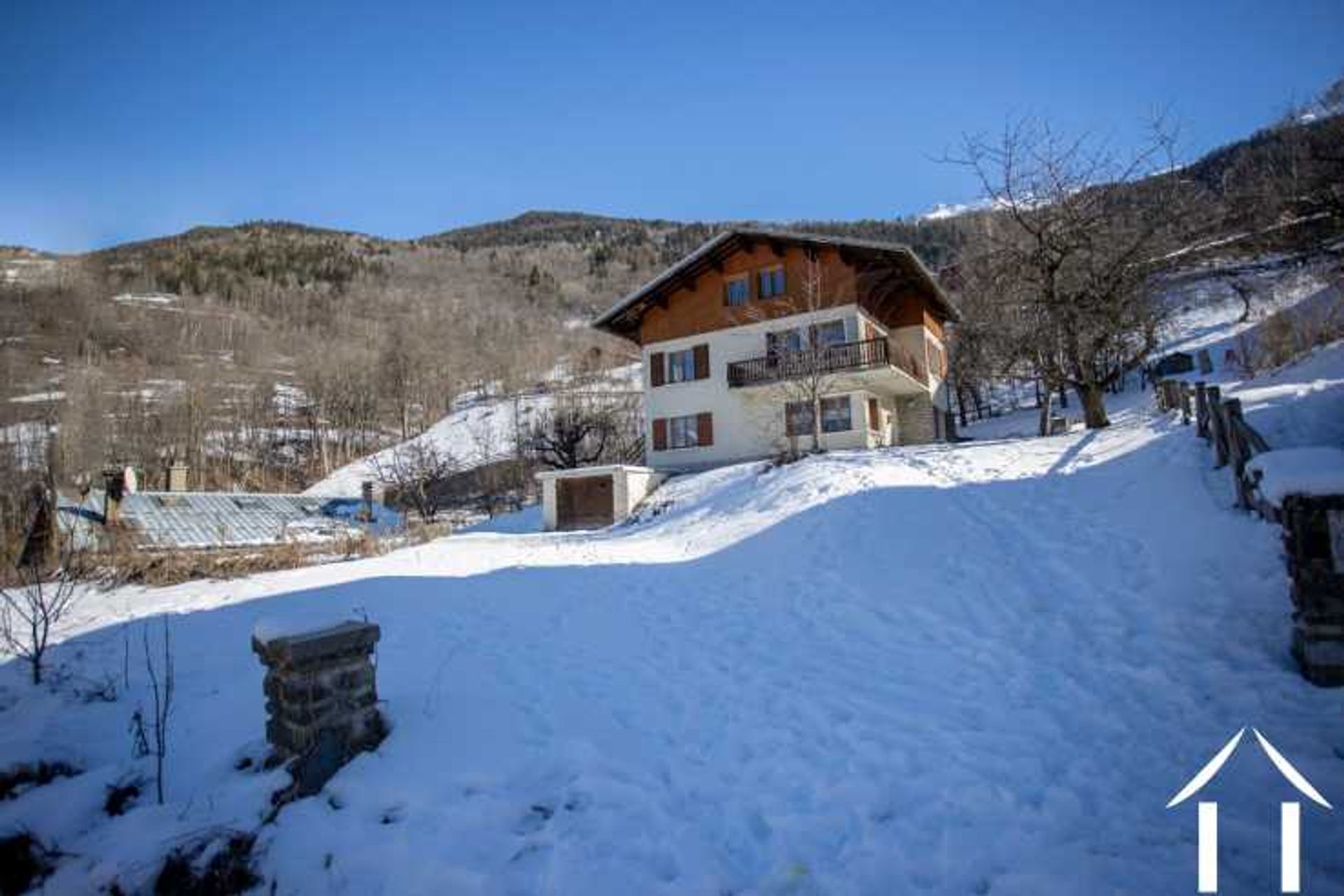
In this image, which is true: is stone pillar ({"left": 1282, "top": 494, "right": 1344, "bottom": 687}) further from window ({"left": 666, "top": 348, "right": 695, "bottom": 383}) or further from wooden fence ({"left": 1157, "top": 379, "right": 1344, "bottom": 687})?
window ({"left": 666, "top": 348, "right": 695, "bottom": 383})

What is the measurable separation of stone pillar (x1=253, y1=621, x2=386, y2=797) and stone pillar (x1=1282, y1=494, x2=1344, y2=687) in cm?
604

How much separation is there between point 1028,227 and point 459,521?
24.0m

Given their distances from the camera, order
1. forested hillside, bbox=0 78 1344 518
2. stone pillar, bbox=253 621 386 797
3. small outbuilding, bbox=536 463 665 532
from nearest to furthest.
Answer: stone pillar, bbox=253 621 386 797, forested hillside, bbox=0 78 1344 518, small outbuilding, bbox=536 463 665 532

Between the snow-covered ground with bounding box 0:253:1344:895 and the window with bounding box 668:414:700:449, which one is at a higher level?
the window with bounding box 668:414:700:449

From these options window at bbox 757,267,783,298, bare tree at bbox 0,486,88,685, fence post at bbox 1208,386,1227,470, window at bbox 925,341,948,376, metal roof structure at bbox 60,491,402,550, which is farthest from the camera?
window at bbox 925,341,948,376

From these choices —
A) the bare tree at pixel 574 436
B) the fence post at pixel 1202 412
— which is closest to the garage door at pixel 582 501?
the bare tree at pixel 574 436

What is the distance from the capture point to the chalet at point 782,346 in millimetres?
23234

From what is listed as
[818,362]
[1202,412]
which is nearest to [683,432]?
[818,362]

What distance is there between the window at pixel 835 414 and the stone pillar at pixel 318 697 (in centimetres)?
2147

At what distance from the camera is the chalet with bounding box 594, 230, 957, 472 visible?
23.2m

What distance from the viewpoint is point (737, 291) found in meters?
26.0

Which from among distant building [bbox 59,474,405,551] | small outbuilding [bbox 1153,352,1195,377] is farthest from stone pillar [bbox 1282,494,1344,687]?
small outbuilding [bbox 1153,352,1195,377]

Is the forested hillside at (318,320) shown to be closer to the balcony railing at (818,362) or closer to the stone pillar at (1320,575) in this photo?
the balcony railing at (818,362)

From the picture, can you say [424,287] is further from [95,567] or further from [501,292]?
[95,567]
